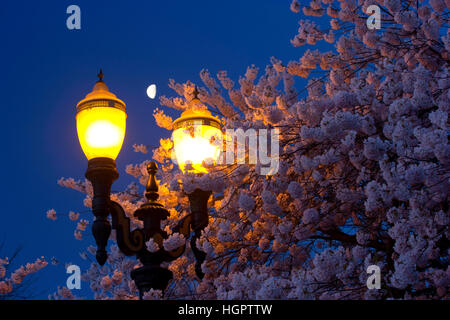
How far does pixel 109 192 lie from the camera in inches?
227

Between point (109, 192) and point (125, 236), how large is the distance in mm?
449

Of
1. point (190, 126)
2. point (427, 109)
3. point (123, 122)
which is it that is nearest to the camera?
point (427, 109)

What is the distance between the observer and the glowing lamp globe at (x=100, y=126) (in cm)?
575

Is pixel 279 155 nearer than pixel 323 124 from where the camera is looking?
No

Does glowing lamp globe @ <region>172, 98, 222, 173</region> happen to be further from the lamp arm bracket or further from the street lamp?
the lamp arm bracket

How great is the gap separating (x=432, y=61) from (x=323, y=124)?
1.97 metres

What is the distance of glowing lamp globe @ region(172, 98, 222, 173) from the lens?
6062 mm

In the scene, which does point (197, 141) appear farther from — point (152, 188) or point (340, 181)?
point (340, 181)

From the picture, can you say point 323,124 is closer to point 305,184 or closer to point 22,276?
point 305,184

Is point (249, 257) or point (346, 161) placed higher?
point (346, 161)

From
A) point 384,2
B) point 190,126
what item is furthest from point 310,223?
point 384,2

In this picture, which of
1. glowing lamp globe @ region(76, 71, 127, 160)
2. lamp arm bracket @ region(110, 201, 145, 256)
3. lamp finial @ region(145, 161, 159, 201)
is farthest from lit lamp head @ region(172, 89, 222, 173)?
lamp arm bracket @ region(110, 201, 145, 256)

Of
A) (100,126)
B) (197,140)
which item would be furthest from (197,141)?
(100,126)

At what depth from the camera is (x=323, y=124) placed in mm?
5309
